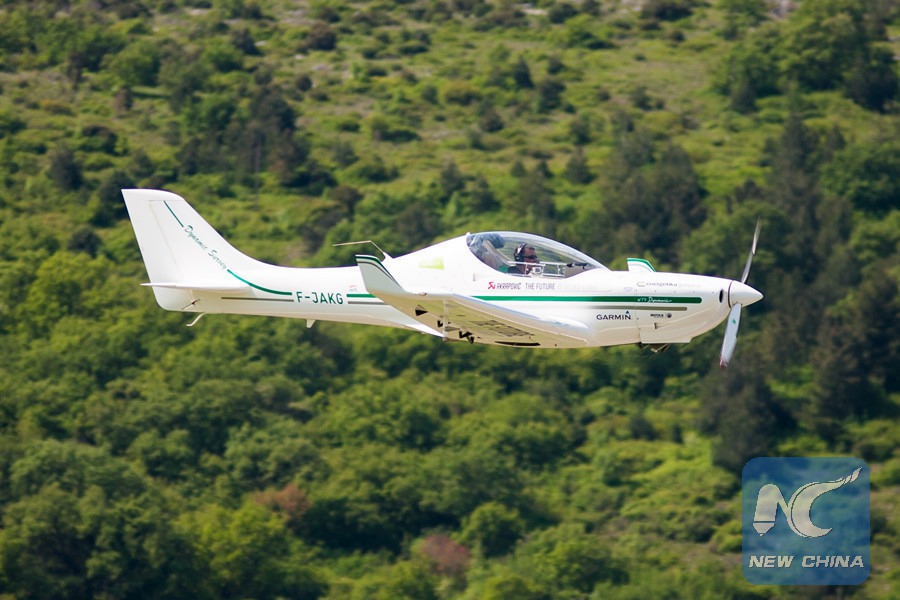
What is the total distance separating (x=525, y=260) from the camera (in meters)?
21.4

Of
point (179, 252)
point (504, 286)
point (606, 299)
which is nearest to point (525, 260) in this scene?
point (504, 286)

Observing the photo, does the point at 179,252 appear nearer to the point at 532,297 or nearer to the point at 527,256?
the point at 527,256

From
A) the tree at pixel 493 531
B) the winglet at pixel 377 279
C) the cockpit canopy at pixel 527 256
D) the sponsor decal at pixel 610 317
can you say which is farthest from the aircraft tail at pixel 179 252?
the tree at pixel 493 531

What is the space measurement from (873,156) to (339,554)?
46276 millimetres

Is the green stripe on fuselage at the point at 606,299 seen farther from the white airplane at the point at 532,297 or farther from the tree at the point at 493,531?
the tree at the point at 493,531

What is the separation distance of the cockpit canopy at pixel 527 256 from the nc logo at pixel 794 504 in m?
37.8

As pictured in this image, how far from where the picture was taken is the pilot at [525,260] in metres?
21.3

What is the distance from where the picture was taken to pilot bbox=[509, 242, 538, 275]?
840 inches

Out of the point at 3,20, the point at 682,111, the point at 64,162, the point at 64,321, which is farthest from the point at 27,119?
the point at 682,111

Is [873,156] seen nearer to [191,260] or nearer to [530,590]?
[530,590]

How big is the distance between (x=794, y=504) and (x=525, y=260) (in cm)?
4242

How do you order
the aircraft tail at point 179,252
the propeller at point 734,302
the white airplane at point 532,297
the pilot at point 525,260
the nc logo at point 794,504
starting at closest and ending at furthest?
the white airplane at point 532,297 < the propeller at point 734,302 < the pilot at point 525,260 < the aircraft tail at point 179,252 < the nc logo at point 794,504

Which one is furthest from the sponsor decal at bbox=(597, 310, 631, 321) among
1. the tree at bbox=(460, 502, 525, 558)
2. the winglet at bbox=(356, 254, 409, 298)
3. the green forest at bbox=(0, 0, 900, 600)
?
the tree at bbox=(460, 502, 525, 558)

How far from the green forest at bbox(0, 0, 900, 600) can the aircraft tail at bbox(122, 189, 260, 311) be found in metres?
28.0
